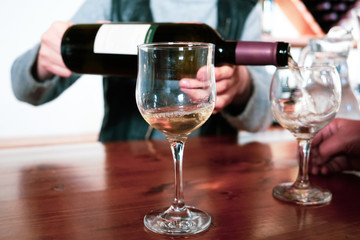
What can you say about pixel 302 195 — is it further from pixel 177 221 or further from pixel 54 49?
pixel 54 49

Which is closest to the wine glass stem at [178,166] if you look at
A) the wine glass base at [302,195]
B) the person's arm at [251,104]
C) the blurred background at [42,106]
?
the wine glass base at [302,195]

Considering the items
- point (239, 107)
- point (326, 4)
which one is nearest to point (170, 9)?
point (239, 107)

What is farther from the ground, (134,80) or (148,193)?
(134,80)

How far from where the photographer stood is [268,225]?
0.47 meters

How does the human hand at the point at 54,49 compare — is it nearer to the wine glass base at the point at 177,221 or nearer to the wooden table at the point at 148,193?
the wooden table at the point at 148,193

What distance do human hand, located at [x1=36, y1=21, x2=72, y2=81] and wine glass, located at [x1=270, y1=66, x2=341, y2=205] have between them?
540mm

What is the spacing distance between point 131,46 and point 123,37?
21 millimetres

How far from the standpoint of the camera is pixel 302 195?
57cm

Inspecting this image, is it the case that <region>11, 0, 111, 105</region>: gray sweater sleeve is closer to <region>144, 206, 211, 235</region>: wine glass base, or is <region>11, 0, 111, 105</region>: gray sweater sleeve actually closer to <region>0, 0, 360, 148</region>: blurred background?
<region>0, 0, 360, 148</region>: blurred background

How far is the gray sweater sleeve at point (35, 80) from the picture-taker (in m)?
1.06

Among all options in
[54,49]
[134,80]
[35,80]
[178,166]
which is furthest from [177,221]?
[134,80]

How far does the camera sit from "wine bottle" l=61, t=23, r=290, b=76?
62 centimetres

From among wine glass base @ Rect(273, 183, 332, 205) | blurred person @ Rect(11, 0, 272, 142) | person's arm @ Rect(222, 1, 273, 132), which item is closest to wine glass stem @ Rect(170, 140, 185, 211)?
wine glass base @ Rect(273, 183, 332, 205)

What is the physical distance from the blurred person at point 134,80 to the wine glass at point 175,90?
474 millimetres
